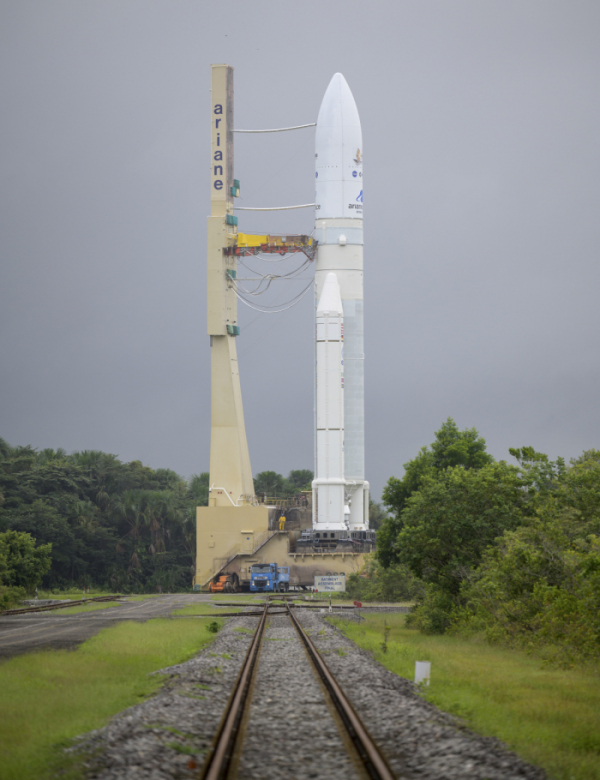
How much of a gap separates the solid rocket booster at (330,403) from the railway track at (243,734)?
4139 cm

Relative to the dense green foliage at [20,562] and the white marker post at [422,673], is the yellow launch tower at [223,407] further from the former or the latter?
the white marker post at [422,673]

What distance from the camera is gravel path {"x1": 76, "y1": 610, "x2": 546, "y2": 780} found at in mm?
8805

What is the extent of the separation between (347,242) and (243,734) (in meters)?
52.8

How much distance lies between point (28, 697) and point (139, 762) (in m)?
4.91

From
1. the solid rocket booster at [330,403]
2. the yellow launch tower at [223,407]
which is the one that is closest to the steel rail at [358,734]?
the solid rocket booster at [330,403]

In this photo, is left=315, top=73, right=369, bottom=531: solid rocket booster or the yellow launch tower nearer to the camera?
left=315, top=73, right=369, bottom=531: solid rocket booster

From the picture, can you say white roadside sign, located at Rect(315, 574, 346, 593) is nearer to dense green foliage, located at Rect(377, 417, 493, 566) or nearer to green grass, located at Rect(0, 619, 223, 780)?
dense green foliage, located at Rect(377, 417, 493, 566)

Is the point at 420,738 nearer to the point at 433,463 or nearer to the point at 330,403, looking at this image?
the point at 433,463

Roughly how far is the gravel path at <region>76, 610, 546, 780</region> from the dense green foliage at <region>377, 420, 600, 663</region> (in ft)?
24.4

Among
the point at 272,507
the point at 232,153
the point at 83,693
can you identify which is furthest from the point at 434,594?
the point at 232,153

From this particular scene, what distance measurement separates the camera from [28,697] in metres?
13.2

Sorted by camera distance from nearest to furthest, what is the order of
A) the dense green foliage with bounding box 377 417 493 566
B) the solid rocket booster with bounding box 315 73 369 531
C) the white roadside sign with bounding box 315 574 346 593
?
the dense green foliage with bounding box 377 417 493 566, the white roadside sign with bounding box 315 574 346 593, the solid rocket booster with bounding box 315 73 369 531

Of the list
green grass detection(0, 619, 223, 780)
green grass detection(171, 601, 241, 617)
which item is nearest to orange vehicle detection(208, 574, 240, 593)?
green grass detection(171, 601, 241, 617)

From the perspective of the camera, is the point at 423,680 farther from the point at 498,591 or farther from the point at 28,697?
the point at 498,591
